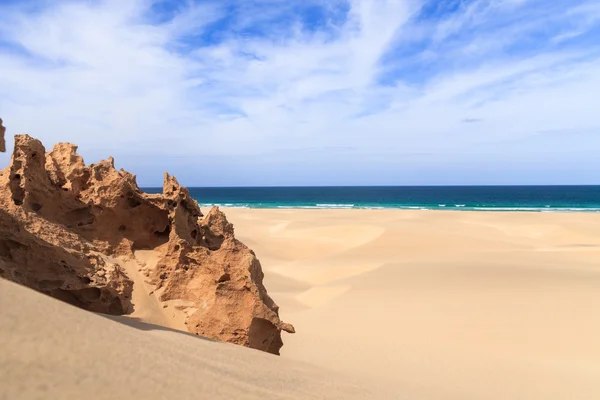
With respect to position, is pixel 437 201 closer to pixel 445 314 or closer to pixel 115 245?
pixel 445 314

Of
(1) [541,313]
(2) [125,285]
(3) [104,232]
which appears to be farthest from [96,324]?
(1) [541,313]

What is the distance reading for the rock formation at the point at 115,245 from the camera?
4.37 meters

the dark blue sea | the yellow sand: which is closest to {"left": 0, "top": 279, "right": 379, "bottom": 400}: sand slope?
the yellow sand

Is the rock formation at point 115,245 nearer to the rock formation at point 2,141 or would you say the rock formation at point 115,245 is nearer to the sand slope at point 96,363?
the rock formation at point 2,141

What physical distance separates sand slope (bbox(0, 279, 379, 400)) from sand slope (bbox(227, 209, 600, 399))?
233 cm

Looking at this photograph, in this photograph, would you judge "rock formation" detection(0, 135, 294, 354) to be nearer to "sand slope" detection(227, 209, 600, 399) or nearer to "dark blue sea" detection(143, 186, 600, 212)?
"sand slope" detection(227, 209, 600, 399)

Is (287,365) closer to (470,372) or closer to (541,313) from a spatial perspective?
(470,372)

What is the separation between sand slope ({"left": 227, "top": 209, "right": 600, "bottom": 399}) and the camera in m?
6.57

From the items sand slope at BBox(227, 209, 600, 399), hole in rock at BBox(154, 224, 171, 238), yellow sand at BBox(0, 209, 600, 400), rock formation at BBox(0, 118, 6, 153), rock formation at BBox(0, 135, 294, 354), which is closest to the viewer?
yellow sand at BBox(0, 209, 600, 400)

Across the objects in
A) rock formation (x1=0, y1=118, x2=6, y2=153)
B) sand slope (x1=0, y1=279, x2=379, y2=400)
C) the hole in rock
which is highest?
rock formation (x1=0, y1=118, x2=6, y2=153)

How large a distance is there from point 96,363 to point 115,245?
396 cm

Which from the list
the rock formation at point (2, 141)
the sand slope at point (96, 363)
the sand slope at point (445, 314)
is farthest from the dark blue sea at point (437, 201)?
the sand slope at point (96, 363)

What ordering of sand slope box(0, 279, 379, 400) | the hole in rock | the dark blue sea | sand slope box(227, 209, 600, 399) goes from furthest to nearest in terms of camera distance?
the dark blue sea
sand slope box(227, 209, 600, 399)
the hole in rock
sand slope box(0, 279, 379, 400)

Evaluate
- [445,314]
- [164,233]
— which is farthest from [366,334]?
[164,233]
